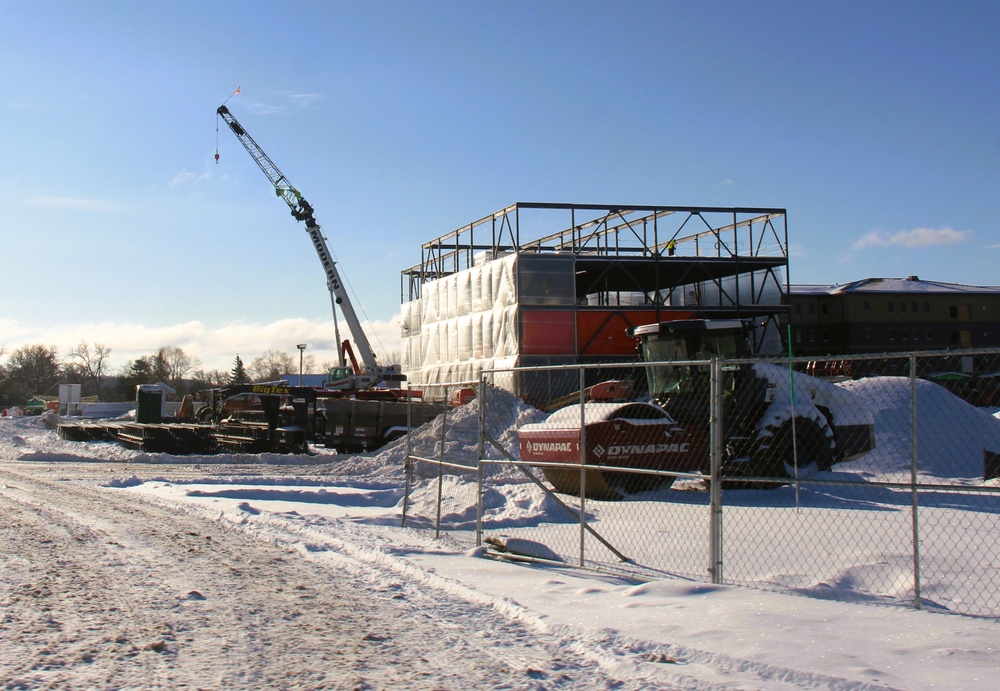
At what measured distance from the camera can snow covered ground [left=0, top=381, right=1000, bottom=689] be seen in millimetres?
5621

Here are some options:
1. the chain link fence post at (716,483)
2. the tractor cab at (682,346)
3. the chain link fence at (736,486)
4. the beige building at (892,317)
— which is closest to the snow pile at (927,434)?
the chain link fence at (736,486)

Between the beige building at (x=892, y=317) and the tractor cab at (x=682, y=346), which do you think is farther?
the beige building at (x=892, y=317)

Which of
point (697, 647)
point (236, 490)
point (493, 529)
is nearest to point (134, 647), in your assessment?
point (697, 647)

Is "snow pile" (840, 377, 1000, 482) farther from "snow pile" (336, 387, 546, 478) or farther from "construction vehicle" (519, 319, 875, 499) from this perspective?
"snow pile" (336, 387, 546, 478)

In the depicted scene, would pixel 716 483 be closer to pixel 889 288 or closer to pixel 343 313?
pixel 343 313

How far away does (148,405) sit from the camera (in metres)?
36.6

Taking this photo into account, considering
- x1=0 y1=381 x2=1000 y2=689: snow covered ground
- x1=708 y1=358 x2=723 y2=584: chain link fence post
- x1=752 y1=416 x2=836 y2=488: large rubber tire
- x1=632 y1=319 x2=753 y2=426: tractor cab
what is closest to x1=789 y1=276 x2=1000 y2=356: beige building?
x1=632 y1=319 x2=753 y2=426: tractor cab

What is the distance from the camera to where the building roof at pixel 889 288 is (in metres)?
82.3

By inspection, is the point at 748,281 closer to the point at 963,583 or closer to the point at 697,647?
the point at 963,583

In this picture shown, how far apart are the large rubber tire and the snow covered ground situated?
6.74 meters

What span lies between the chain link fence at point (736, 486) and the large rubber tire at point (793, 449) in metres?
0.04

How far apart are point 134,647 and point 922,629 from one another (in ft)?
17.6

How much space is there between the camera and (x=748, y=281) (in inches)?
1764

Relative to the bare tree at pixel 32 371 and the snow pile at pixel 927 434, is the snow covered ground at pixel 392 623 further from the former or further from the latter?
the bare tree at pixel 32 371
